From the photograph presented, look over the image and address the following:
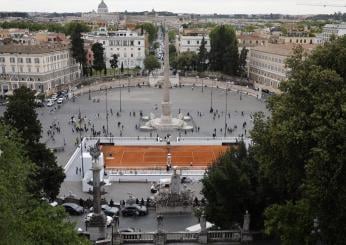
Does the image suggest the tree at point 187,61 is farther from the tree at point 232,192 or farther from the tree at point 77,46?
the tree at point 232,192

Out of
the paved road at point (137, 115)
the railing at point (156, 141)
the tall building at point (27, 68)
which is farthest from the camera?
the tall building at point (27, 68)

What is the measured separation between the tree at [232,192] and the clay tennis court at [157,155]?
14.1m

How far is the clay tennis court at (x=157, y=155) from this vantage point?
39562mm

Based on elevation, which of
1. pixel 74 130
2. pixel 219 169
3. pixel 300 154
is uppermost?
pixel 300 154

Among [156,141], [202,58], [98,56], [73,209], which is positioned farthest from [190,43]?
[73,209]

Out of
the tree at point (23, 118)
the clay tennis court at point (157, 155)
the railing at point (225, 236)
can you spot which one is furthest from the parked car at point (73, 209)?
the clay tennis court at point (157, 155)

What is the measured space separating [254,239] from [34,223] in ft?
35.7

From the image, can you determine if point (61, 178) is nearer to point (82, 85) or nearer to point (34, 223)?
point (34, 223)

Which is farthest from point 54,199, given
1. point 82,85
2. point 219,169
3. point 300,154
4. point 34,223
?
point 82,85

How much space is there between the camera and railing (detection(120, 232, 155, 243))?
2280 centimetres

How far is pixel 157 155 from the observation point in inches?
1663

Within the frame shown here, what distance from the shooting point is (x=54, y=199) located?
29375mm

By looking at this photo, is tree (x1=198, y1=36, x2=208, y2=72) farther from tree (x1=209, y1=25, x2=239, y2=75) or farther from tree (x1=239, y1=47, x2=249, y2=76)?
tree (x1=239, y1=47, x2=249, y2=76)

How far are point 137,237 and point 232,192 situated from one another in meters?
4.70
